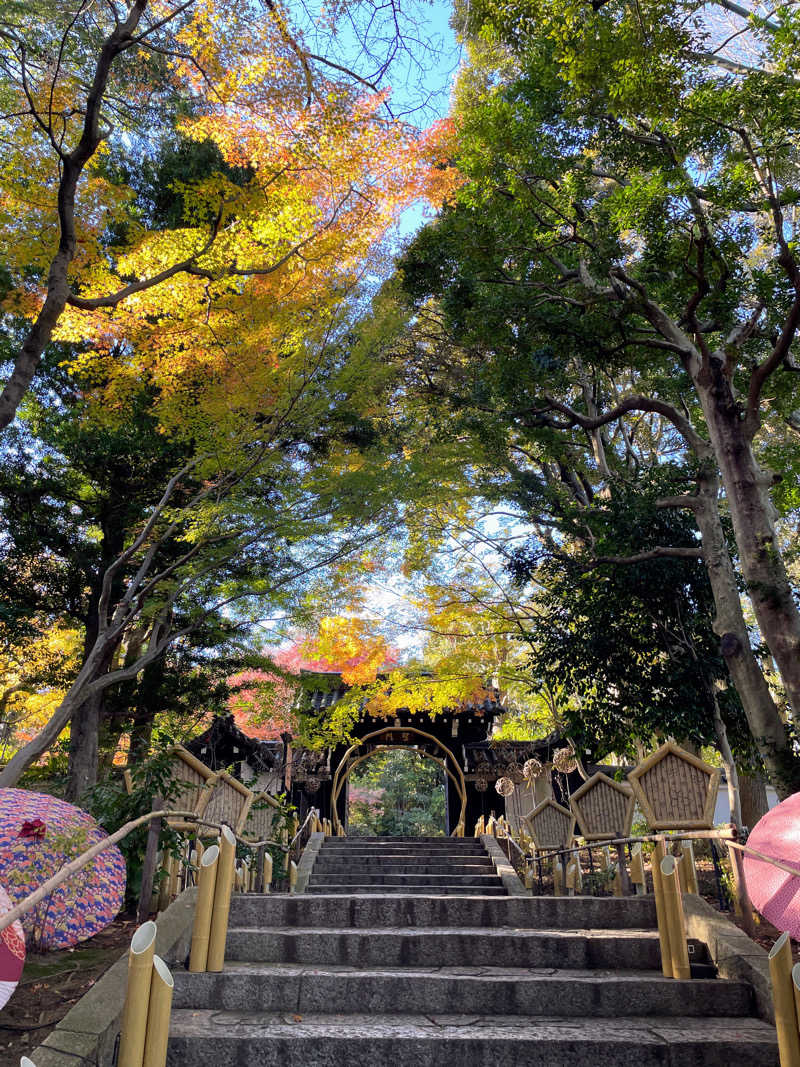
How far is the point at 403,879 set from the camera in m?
9.25

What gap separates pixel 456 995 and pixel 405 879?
607cm

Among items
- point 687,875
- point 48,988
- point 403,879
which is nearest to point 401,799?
point 403,879

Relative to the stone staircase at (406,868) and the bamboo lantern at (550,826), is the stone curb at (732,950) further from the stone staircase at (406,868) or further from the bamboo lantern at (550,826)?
the stone staircase at (406,868)

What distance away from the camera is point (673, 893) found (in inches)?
148

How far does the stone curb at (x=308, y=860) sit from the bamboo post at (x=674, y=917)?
5.29 m

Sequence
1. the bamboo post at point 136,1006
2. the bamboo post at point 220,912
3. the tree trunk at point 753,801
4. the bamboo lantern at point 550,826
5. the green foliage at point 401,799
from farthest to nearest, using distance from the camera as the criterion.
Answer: the green foliage at point 401,799 → the tree trunk at point 753,801 → the bamboo lantern at point 550,826 → the bamboo post at point 220,912 → the bamboo post at point 136,1006

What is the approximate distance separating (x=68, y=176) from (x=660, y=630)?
296 inches

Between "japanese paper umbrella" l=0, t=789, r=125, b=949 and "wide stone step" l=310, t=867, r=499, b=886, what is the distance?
21.7 ft

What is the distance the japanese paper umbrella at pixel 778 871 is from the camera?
2498 mm

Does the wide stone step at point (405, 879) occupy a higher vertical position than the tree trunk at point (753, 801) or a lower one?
lower

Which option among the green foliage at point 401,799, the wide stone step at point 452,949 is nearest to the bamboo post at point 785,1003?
the wide stone step at point 452,949

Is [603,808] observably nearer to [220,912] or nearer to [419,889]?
[419,889]

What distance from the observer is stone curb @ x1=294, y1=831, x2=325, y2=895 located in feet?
28.8

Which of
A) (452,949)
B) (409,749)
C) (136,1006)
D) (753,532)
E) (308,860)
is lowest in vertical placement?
(452,949)
